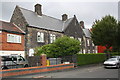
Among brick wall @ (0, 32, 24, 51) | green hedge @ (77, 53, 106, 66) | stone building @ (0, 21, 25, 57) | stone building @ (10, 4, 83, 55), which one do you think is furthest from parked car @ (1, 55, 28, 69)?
green hedge @ (77, 53, 106, 66)

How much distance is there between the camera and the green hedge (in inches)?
944

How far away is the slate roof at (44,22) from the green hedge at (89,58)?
815 cm

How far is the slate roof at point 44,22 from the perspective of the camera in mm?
27609

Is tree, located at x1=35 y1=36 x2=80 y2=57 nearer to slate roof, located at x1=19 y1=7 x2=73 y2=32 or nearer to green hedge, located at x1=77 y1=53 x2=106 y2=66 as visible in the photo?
green hedge, located at x1=77 y1=53 x2=106 y2=66

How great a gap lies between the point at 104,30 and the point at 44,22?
10.9 m

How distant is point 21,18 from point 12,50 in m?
6.29

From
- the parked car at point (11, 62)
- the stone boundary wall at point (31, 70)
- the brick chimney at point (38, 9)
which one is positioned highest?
the brick chimney at point (38, 9)

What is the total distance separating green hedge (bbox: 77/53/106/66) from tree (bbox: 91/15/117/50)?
3.02m

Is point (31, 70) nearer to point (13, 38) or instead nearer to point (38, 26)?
point (13, 38)

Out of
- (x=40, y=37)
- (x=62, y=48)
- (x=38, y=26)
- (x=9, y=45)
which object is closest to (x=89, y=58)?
(x=62, y=48)

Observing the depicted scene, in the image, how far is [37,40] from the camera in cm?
2739

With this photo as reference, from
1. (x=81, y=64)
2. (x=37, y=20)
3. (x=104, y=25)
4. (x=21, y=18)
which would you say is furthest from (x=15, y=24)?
(x=104, y=25)

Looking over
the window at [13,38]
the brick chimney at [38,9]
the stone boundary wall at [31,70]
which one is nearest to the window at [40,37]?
the window at [13,38]

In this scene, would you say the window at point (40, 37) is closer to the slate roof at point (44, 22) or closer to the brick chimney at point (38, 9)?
the slate roof at point (44, 22)
